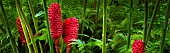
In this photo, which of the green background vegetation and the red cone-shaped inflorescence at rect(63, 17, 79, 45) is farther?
the green background vegetation

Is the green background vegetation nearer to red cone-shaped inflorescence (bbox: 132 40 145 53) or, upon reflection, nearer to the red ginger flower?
the red ginger flower

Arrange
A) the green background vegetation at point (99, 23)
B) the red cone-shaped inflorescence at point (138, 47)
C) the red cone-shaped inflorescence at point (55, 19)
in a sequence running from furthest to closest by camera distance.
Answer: the green background vegetation at point (99, 23)
the red cone-shaped inflorescence at point (55, 19)
the red cone-shaped inflorescence at point (138, 47)

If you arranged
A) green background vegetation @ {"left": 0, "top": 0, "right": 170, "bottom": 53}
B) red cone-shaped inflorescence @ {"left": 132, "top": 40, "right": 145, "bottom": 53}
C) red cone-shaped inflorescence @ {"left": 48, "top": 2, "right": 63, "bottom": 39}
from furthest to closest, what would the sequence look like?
green background vegetation @ {"left": 0, "top": 0, "right": 170, "bottom": 53}
red cone-shaped inflorescence @ {"left": 48, "top": 2, "right": 63, "bottom": 39}
red cone-shaped inflorescence @ {"left": 132, "top": 40, "right": 145, "bottom": 53}

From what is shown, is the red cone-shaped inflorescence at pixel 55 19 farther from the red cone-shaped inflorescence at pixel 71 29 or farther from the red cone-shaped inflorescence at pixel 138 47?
the red cone-shaped inflorescence at pixel 138 47

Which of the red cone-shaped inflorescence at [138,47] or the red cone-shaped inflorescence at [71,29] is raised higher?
the red cone-shaped inflorescence at [71,29]

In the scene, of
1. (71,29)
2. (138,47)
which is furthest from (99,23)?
(138,47)

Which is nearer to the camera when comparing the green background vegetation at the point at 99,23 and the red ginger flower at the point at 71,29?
the red ginger flower at the point at 71,29

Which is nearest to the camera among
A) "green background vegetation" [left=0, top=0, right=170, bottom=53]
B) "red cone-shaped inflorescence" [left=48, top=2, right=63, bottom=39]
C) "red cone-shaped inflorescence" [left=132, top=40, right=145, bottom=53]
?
"red cone-shaped inflorescence" [left=132, top=40, right=145, bottom=53]

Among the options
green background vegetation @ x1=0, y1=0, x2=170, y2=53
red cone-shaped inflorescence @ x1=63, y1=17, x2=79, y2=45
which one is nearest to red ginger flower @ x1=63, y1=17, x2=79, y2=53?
red cone-shaped inflorescence @ x1=63, y1=17, x2=79, y2=45

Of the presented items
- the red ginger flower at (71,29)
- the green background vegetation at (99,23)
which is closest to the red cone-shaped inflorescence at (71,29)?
the red ginger flower at (71,29)

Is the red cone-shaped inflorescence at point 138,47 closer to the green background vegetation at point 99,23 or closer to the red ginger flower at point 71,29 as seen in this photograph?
the red ginger flower at point 71,29

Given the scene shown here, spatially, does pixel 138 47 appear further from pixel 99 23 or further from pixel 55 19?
pixel 99 23

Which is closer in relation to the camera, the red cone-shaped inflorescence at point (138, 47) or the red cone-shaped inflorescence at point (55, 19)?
the red cone-shaped inflorescence at point (138, 47)

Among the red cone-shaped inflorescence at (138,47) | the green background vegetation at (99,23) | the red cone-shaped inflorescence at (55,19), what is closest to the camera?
the red cone-shaped inflorescence at (138,47)
